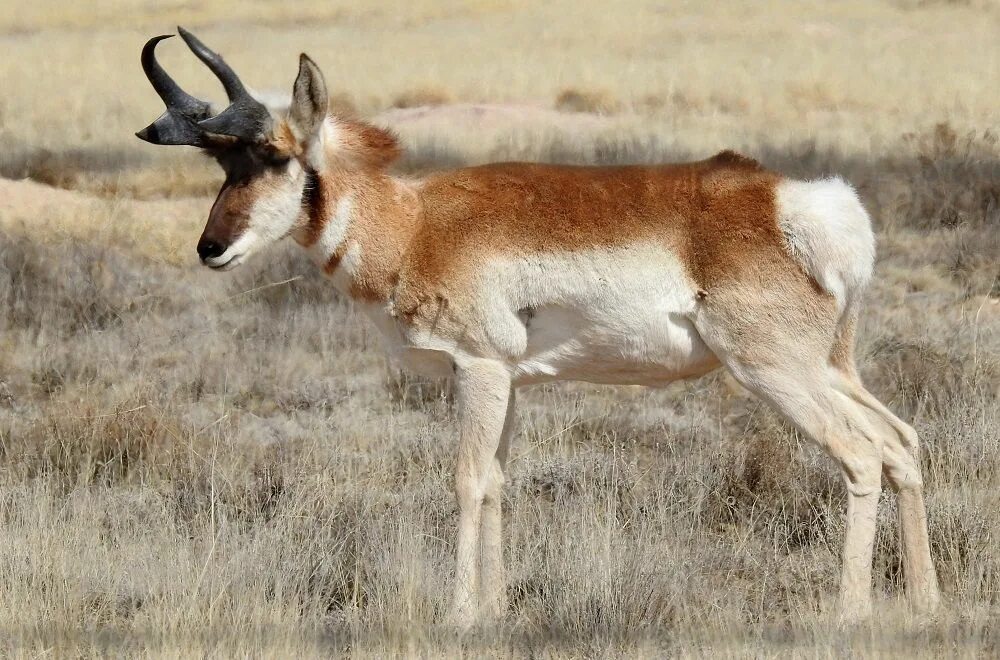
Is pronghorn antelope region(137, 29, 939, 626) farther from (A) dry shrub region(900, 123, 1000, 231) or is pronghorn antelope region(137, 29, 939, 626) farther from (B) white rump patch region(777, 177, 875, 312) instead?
(A) dry shrub region(900, 123, 1000, 231)

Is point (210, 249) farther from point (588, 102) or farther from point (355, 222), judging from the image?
point (588, 102)

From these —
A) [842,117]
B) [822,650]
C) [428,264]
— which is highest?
[842,117]

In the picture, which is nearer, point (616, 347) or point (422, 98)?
point (616, 347)

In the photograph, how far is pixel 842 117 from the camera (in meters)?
23.5

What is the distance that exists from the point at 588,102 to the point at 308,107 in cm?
2047

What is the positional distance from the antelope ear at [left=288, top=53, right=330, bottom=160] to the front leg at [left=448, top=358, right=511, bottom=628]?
113 centimetres

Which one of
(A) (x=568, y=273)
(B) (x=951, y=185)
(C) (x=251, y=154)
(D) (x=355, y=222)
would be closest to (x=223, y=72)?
(C) (x=251, y=154)

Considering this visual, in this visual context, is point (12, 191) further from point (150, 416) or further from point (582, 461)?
point (582, 461)

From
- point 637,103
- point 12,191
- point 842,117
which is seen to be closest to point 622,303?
point 12,191

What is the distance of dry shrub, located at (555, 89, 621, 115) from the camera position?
25.1 metres

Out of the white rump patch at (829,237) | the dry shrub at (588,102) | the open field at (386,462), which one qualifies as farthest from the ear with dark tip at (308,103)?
the dry shrub at (588,102)

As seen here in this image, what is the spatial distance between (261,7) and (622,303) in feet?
168


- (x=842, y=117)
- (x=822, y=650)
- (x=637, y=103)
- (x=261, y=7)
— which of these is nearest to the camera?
(x=822, y=650)

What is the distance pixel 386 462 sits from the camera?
753 centimetres
